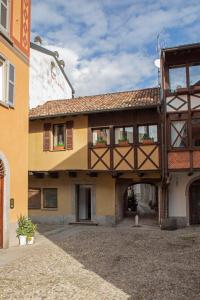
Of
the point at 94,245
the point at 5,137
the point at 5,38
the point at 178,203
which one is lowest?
the point at 94,245

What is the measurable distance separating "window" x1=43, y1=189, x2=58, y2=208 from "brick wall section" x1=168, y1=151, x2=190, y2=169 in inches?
262

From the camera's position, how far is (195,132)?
15.6m

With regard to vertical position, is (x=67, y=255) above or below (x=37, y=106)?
below

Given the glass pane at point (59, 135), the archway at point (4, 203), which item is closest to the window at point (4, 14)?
the archway at point (4, 203)

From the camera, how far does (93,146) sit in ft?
56.9

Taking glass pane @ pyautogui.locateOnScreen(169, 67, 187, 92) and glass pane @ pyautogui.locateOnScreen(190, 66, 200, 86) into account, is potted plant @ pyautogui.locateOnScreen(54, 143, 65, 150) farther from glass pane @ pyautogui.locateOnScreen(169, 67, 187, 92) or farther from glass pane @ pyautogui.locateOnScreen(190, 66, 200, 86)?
glass pane @ pyautogui.locateOnScreen(190, 66, 200, 86)

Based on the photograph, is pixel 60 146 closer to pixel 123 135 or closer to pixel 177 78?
pixel 123 135

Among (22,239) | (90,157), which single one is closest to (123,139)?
(90,157)

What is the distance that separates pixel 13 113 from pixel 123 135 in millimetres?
6989

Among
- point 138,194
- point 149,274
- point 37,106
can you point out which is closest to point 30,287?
point 149,274

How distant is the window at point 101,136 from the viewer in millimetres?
17203

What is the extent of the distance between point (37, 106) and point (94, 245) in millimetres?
11601

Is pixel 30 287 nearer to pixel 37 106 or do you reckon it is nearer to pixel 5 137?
pixel 5 137

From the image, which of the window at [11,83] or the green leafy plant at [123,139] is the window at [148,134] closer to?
the green leafy plant at [123,139]
